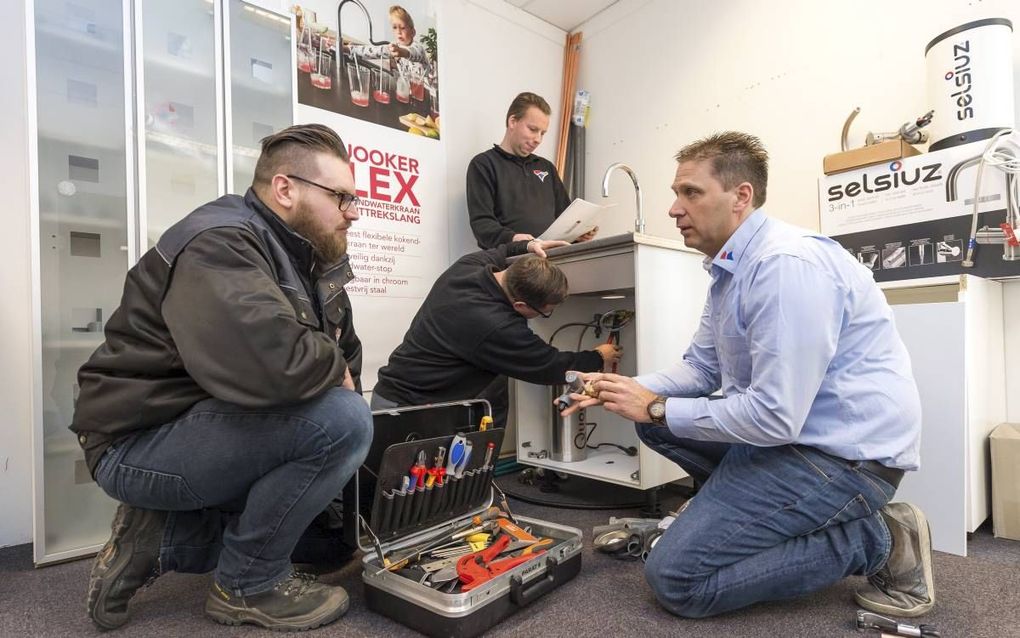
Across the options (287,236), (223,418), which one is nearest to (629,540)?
(223,418)

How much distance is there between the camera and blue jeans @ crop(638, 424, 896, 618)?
1120mm

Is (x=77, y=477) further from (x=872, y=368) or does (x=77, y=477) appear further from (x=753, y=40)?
(x=753, y=40)

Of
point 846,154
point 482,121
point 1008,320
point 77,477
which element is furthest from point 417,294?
point 1008,320

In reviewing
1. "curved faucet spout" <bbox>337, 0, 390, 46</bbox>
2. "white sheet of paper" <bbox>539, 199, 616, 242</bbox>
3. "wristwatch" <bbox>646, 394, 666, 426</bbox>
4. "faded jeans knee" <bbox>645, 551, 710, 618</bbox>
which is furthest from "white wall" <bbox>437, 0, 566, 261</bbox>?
"faded jeans knee" <bbox>645, 551, 710, 618</bbox>

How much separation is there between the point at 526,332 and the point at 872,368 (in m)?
0.91

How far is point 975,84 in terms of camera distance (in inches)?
63.8

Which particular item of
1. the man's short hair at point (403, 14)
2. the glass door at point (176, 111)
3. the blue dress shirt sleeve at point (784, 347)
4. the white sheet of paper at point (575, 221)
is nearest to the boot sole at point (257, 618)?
the blue dress shirt sleeve at point (784, 347)

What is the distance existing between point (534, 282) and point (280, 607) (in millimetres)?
1064

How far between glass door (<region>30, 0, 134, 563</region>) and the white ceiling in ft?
6.73

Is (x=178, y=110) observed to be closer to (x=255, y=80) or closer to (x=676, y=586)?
(x=255, y=80)

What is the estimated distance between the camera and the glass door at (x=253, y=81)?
1962 mm

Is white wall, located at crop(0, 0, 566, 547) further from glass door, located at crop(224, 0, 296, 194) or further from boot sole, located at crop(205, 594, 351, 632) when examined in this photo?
boot sole, located at crop(205, 594, 351, 632)

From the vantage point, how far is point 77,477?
1611mm

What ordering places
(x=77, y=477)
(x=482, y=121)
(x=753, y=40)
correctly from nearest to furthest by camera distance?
(x=77, y=477), (x=753, y=40), (x=482, y=121)
